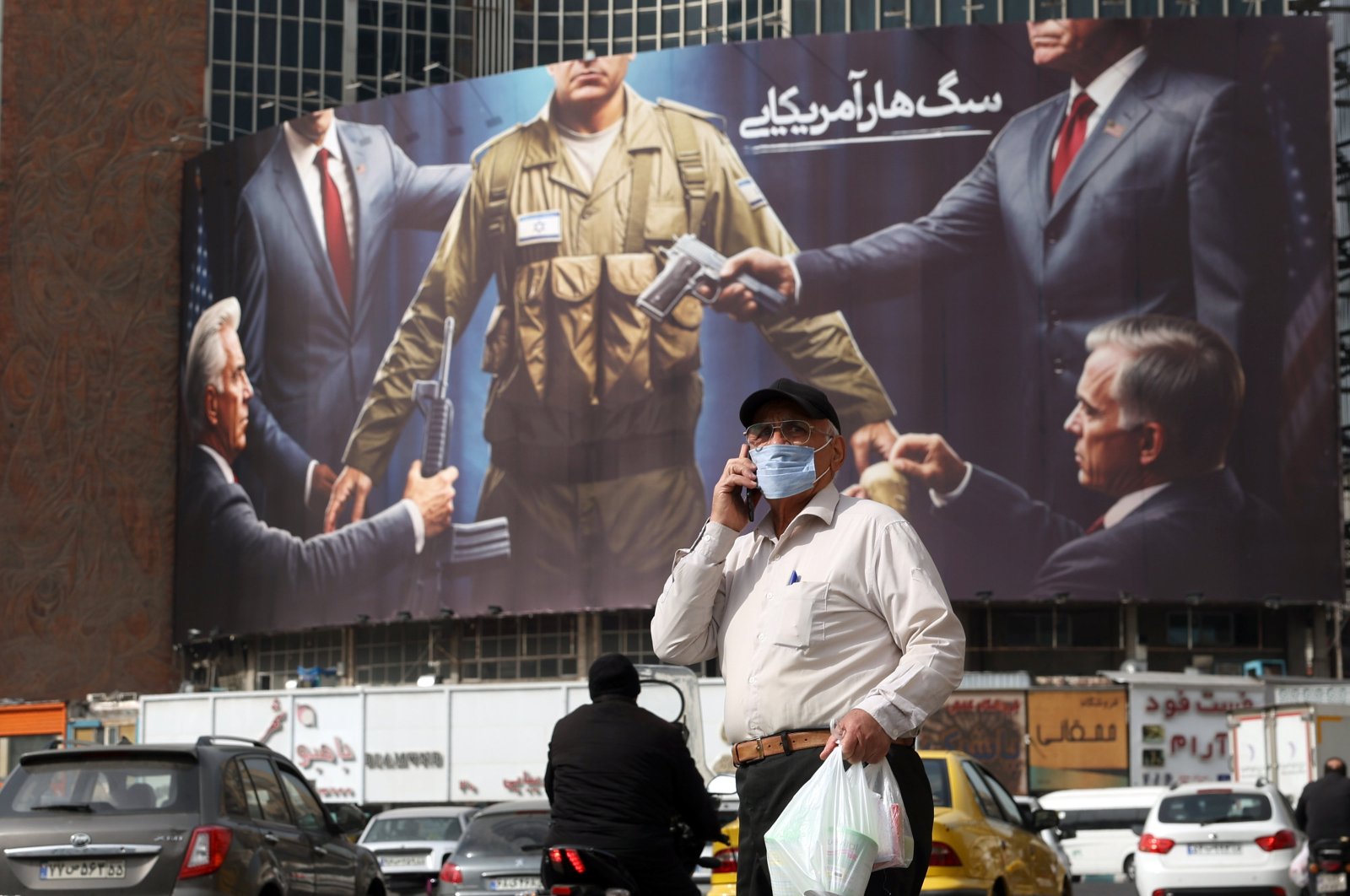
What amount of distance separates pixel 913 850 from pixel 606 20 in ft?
191

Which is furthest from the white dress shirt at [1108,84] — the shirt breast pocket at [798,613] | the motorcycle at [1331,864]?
the shirt breast pocket at [798,613]

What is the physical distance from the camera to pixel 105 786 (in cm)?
1094

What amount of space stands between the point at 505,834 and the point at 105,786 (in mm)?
5401

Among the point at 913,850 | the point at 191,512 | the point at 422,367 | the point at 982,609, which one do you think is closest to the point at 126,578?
the point at 191,512

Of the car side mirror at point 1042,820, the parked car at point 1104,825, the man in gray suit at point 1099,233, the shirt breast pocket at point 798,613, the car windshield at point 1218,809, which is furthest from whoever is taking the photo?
the man in gray suit at point 1099,233

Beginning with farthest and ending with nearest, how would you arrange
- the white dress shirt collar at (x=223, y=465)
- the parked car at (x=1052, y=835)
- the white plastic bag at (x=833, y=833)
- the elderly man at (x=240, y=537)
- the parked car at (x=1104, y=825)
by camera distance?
the white dress shirt collar at (x=223, y=465) → the elderly man at (x=240, y=537) → the parked car at (x=1104, y=825) → the parked car at (x=1052, y=835) → the white plastic bag at (x=833, y=833)

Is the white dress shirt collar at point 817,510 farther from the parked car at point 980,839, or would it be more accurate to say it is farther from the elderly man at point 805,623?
the parked car at point 980,839

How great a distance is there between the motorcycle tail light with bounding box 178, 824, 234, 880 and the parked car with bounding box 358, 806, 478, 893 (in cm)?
1096

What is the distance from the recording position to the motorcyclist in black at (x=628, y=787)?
851 cm

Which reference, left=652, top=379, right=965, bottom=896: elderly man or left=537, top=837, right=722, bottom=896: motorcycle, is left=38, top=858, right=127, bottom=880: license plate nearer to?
left=537, top=837, right=722, bottom=896: motorcycle

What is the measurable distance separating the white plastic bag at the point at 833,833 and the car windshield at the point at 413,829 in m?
19.0

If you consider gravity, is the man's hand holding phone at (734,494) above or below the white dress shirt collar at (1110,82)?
below

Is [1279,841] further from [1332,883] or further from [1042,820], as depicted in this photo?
[1042,820]

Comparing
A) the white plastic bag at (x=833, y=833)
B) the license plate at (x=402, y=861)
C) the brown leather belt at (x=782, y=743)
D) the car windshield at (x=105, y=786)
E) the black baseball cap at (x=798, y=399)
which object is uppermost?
the black baseball cap at (x=798, y=399)
